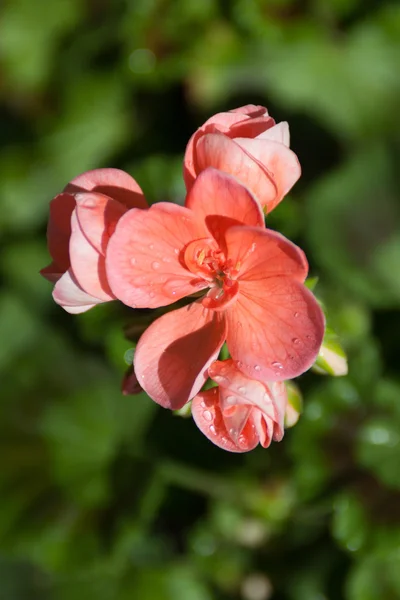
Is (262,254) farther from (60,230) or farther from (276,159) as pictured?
(60,230)

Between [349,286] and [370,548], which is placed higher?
[349,286]

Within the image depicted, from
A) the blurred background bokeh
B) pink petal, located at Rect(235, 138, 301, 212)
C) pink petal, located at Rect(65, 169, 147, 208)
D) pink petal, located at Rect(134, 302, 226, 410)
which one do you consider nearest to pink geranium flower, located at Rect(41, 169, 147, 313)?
pink petal, located at Rect(65, 169, 147, 208)

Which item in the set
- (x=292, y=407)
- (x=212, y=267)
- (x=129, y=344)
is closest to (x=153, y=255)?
(x=212, y=267)

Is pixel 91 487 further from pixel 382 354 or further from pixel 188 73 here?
pixel 188 73

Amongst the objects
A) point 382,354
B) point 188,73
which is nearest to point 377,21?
point 188,73

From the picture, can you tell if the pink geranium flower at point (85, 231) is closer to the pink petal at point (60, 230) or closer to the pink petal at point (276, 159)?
the pink petal at point (60, 230)

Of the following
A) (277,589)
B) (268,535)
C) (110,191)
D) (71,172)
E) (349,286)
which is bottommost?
(277,589)

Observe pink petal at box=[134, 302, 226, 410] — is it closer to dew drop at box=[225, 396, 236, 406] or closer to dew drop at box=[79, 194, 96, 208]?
dew drop at box=[225, 396, 236, 406]
